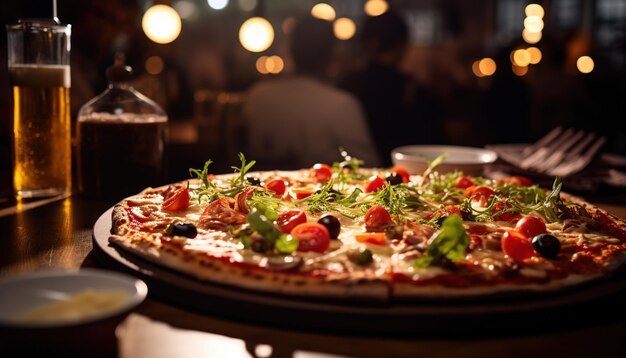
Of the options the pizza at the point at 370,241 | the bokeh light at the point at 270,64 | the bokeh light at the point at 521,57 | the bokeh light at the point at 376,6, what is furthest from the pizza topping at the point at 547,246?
the bokeh light at the point at 270,64

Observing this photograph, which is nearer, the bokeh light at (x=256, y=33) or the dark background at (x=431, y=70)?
the dark background at (x=431, y=70)

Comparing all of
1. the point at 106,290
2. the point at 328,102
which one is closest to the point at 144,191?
the point at 106,290

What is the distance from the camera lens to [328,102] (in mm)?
5508

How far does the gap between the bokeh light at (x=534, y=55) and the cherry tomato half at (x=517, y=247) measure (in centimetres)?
1046

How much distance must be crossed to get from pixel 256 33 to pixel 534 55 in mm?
7010

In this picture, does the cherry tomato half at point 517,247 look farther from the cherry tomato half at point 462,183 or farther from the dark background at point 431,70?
the dark background at point 431,70

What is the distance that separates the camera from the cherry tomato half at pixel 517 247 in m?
1.84

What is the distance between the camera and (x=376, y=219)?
219cm

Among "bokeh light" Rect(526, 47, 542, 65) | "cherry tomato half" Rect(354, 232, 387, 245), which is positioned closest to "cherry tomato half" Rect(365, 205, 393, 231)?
"cherry tomato half" Rect(354, 232, 387, 245)

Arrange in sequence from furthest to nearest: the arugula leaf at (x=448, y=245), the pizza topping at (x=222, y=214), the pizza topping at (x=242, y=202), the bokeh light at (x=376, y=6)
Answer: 1. the bokeh light at (x=376, y=6)
2. the pizza topping at (x=242, y=202)
3. the pizza topping at (x=222, y=214)
4. the arugula leaf at (x=448, y=245)

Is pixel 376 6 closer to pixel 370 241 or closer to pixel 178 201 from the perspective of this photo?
pixel 178 201

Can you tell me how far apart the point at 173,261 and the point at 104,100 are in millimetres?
→ 1384

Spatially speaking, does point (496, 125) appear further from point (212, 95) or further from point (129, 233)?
point (129, 233)

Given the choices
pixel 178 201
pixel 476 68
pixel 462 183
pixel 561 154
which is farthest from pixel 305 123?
pixel 476 68
